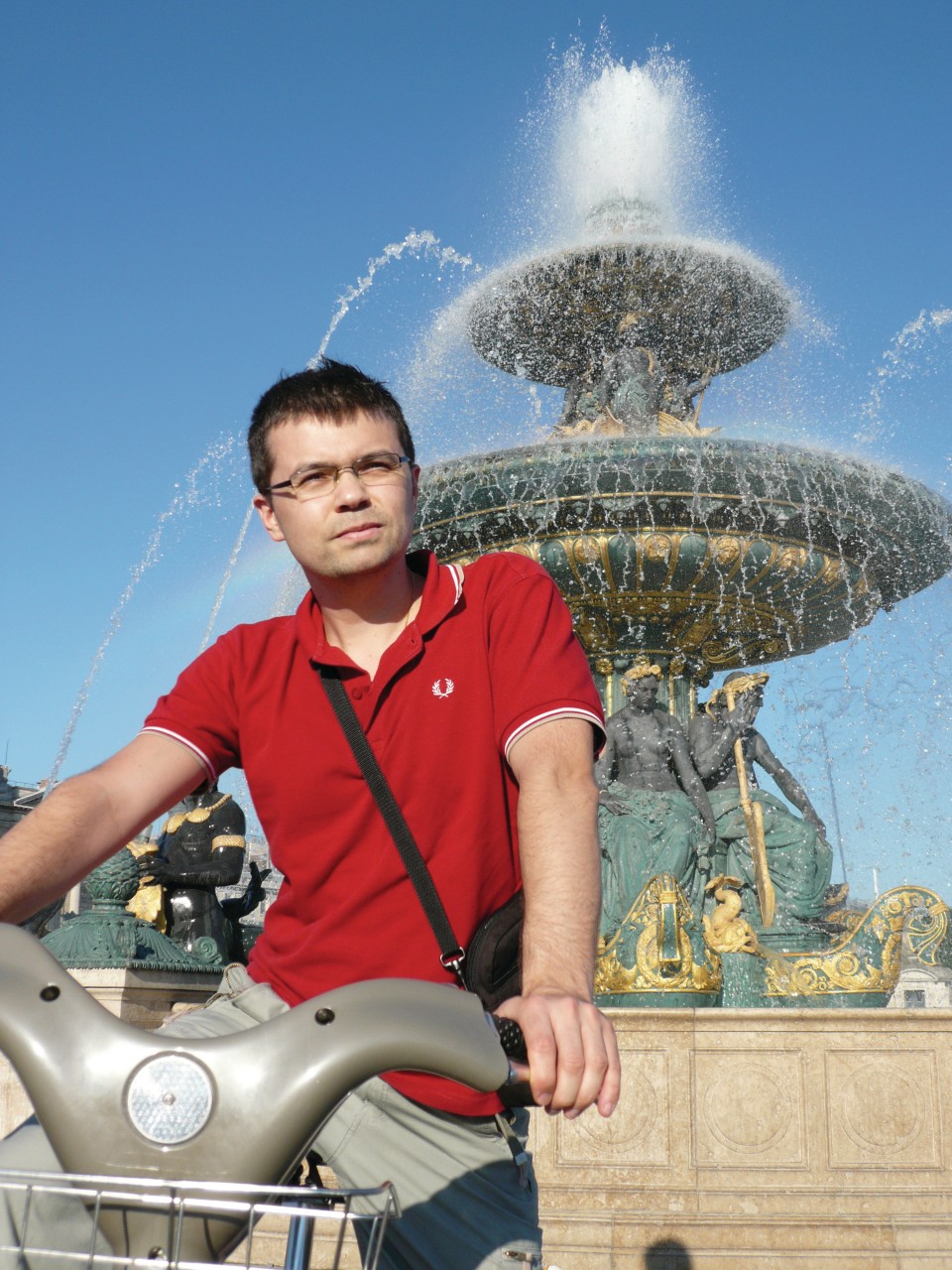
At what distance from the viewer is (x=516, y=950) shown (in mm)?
2059

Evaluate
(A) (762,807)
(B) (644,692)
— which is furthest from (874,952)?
(B) (644,692)

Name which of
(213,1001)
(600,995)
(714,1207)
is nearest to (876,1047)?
(714,1207)

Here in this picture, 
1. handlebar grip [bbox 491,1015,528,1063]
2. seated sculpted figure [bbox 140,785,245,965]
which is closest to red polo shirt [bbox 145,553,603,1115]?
handlebar grip [bbox 491,1015,528,1063]

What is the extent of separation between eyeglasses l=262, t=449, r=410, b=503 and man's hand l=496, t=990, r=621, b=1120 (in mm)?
896

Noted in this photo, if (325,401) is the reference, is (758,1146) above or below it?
below

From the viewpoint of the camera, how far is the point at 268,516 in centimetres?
239

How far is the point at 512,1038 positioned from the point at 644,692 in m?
8.36

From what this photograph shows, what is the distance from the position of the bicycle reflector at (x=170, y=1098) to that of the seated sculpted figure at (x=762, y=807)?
753 cm

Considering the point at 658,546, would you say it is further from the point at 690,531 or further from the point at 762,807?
the point at 762,807

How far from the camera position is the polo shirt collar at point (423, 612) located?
2.24 metres

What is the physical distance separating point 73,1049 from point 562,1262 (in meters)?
4.76

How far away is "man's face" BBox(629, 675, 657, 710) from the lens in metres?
9.84

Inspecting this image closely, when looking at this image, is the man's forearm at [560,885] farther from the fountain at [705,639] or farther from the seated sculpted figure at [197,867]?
the seated sculpted figure at [197,867]

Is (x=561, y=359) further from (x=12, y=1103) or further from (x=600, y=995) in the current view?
(x=12, y=1103)
